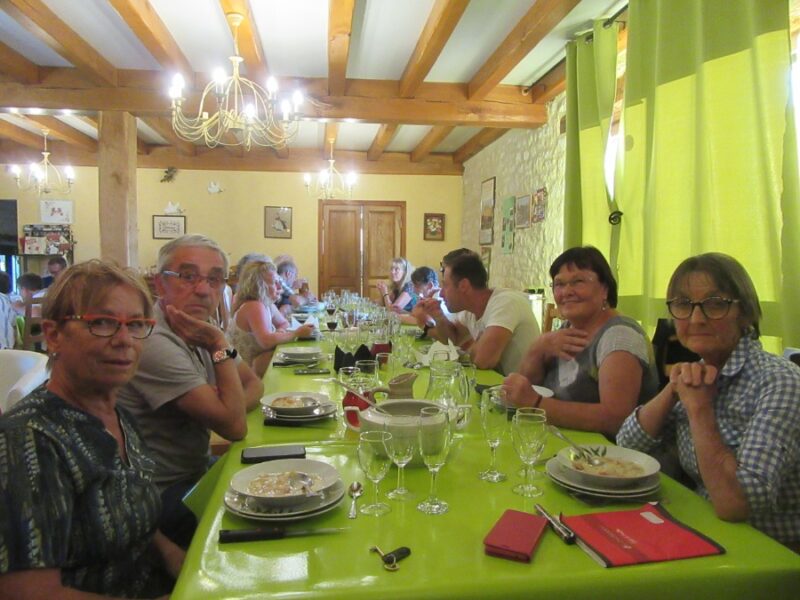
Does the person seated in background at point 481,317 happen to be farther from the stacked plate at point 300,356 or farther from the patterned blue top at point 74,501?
the patterned blue top at point 74,501

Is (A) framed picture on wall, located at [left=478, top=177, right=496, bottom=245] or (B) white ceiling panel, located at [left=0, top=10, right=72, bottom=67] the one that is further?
(A) framed picture on wall, located at [left=478, top=177, right=496, bottom=245]

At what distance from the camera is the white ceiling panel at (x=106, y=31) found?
375 centimetres

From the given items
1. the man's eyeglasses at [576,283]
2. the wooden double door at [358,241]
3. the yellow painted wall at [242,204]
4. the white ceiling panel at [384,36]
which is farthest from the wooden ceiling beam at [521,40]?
the wooden double door at [358,241]

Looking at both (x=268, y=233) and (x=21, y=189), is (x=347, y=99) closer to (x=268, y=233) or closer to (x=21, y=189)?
(x=268, y=233)

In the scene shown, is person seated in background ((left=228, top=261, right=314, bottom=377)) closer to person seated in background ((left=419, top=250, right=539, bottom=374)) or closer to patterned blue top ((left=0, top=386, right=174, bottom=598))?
person seated in background ((left=419, top=250, right=539, bottom=374))

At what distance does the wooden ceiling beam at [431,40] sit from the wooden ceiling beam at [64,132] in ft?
14.1

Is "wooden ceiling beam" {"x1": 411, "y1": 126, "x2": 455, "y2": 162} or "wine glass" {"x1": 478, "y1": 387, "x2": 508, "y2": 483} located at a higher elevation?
"wooden ceiling beam" {"x1": 411, "y1": 126, "x2": 455, "y2": 162}

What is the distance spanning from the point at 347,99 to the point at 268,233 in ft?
12.3

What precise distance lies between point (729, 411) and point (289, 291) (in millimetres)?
5222

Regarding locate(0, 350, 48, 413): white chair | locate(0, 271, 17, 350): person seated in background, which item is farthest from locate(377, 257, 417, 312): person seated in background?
locate(0, 350, 48, 413): white chair

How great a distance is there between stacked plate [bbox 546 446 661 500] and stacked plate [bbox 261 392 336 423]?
0.76 meters

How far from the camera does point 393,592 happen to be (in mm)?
885

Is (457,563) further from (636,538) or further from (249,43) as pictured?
(249,43)

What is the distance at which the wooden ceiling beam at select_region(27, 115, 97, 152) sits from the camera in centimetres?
643
